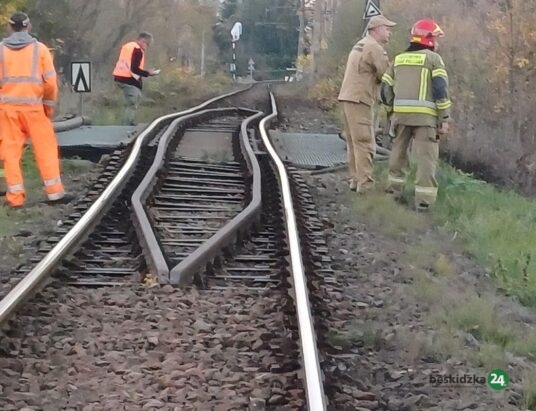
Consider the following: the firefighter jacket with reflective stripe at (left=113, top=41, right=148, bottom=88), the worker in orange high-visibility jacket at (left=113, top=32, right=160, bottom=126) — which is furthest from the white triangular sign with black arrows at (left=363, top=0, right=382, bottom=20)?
the firefighter jacket with reflective stripe at (left=113, top=41, right=148, bottom=88)

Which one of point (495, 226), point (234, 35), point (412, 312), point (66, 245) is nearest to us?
point (412, 312)

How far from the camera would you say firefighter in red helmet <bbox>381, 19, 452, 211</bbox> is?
9.72m

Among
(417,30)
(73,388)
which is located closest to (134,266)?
(73,388)

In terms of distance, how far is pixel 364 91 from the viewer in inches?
421

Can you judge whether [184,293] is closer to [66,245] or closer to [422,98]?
[66,245]

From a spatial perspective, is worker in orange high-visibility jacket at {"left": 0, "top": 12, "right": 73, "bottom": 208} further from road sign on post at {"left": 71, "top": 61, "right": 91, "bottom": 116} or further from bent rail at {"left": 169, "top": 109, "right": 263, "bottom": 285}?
road sign on post at {"left": 71, "top": 61, "right": 91, "bottom": 116}

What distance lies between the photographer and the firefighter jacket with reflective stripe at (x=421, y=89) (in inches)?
381

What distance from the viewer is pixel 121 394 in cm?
468

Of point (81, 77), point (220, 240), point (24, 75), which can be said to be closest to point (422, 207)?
point (220, 240)

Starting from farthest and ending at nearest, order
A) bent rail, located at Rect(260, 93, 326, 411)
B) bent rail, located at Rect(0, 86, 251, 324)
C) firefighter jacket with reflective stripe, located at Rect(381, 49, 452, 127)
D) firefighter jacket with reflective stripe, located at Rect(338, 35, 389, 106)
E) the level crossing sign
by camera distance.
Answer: the level crossing sign, firefighter jacket with reflective stripe, located at Rect(338, 35, 389, 106), firefighter jacket with reflective stripe, located at Rect(381, 49, 452, 127), bent rail, located at Rect(0, 86, 251, 324), bent rail, located at Rect(260, 93, 326, 411)

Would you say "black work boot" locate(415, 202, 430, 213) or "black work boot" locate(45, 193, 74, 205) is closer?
"black work boot" locate(45, 193, 74, 205)

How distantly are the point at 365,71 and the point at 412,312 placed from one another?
15.7 ft

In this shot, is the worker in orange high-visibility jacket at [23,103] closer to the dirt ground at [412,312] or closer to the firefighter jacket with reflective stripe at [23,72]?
the firefighter jacket with reflective stripe at [23,72]

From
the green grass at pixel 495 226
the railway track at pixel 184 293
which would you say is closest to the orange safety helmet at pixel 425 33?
the green grass at pixel 495 226
